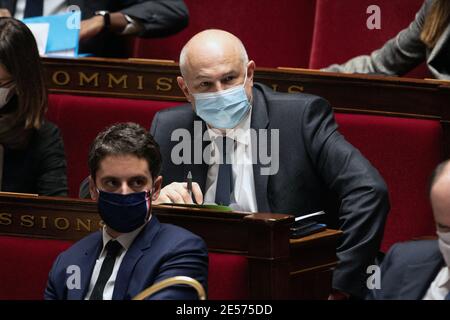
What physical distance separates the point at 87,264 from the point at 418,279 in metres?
0.37

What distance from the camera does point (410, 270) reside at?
118cm

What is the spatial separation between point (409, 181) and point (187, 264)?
635mm

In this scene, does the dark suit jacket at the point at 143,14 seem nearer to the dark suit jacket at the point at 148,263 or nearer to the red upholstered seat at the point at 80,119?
the red upholstered seat at the point at 80,119

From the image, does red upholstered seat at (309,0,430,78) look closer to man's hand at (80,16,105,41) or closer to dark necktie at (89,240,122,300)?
man's hand at (80,16,105,41)

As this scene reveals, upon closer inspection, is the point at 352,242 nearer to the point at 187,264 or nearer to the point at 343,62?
the point at 187,264

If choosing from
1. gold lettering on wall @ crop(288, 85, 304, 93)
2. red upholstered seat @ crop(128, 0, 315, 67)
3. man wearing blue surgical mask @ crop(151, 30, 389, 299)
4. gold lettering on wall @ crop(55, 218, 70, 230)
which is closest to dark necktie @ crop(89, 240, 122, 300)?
gold lettering on wall @ crop(55, 218, 70, 230)

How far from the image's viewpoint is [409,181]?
1773 millimetres

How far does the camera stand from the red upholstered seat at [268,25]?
2.18 meters

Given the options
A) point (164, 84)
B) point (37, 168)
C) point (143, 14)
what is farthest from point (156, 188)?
point (143, 14)

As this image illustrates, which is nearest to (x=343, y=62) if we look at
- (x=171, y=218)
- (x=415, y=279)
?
(x=171, y=218)

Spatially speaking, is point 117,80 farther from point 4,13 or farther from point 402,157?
point 402,157

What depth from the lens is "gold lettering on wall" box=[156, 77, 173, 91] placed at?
1.90 m

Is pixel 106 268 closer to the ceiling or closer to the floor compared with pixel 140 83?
closer to the floor
